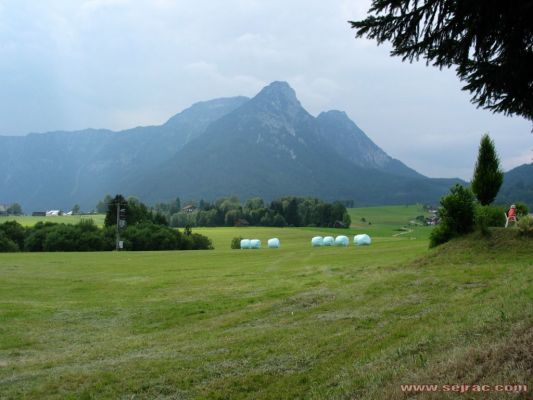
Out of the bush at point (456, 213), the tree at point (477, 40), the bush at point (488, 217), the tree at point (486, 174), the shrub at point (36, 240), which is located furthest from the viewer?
the shrub at point (36, 240)

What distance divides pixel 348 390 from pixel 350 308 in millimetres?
7369

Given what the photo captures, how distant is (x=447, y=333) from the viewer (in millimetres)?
8586

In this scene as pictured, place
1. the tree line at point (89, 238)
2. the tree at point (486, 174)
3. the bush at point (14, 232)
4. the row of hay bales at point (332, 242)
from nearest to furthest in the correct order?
1. the tree at point (486, 174)
2. the row of hay bales at point (332, 242)
3. the tree line at point (89, 238)
4. the bush at point (14, 232)

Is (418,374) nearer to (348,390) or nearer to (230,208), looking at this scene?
(348,390)

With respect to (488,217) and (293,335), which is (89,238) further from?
(293,335)

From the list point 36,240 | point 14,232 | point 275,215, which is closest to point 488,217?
point 36,240

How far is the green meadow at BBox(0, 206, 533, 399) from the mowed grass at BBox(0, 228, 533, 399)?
0.04 m

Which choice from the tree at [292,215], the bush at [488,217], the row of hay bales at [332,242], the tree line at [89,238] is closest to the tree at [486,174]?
the bush at [488,217]

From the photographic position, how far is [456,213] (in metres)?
23.7

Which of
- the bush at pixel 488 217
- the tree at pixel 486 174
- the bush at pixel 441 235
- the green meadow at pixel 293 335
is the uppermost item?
the tree at pixel 486 174

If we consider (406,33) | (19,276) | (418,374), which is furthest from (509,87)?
(19,276)

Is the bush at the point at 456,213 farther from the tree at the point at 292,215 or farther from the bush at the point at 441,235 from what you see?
the tree at the point at 292,215

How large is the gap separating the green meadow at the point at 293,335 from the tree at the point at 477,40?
3.43 meters

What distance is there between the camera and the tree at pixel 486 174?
85.9ft
